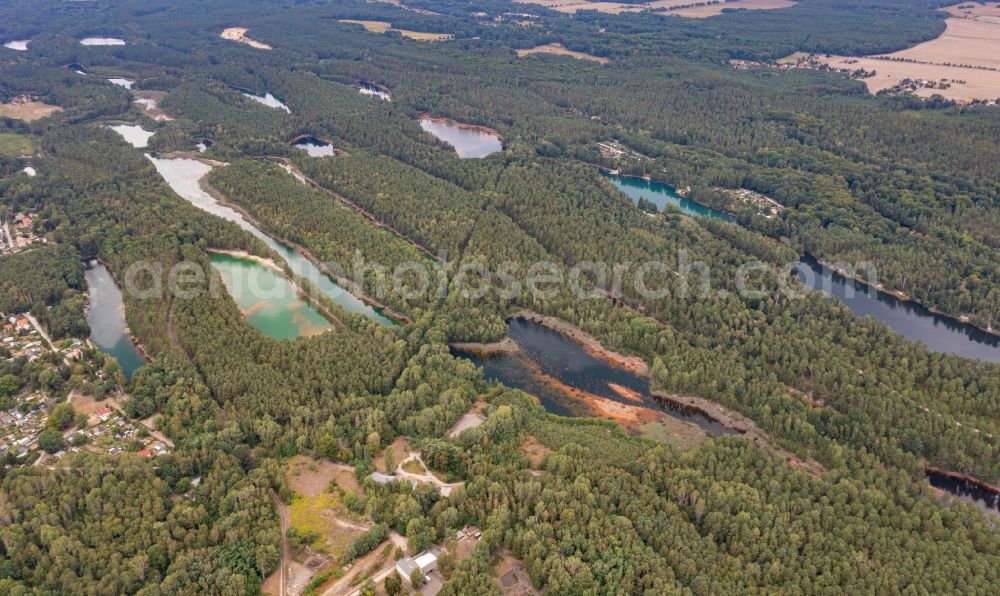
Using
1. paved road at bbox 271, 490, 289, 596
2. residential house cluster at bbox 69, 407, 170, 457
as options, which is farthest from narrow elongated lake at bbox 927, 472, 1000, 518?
residential house cluster at bbox 69, 407, 170, 457

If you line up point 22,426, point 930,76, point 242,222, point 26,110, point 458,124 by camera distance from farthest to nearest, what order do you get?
point 930,76
point 458,124
point 26,110
point 242,222
point 22,426

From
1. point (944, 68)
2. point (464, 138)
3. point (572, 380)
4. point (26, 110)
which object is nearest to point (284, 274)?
point (572, 380)

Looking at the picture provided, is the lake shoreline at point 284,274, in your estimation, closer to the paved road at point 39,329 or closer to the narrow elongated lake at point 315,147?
the paved road at point 39,329

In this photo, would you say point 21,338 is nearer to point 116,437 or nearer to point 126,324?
point 126,324

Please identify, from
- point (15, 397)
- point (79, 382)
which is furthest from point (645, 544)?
point (15, 397)

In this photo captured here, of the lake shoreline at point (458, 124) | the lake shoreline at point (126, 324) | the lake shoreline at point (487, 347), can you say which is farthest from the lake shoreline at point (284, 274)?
the lake shoreline at point (458, 124)
